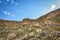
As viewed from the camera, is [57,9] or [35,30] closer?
[35,30]

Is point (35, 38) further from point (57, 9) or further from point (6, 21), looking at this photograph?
point (6, 21)

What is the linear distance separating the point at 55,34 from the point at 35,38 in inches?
92.7

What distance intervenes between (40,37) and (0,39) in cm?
571

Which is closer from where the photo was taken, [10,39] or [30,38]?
[30,38]

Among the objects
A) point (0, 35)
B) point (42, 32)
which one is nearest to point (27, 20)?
point (0, 35)

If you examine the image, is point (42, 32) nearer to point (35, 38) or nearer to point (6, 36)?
point (35, 38)

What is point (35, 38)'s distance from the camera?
18.0 m

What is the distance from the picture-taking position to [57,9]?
33156 mm

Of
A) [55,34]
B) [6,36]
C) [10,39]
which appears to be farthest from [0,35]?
[55,34]

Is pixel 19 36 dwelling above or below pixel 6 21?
below

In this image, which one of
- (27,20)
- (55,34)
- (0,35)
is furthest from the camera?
(27,20)

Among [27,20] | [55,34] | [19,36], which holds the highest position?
[27,20]

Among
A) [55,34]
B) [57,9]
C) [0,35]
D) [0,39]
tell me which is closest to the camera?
[55,34]

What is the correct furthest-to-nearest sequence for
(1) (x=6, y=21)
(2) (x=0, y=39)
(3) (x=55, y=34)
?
1. (1) (x=6, y=21)
2. (2) (x=0, y=39)
3. (3) (x=55, y=34)
